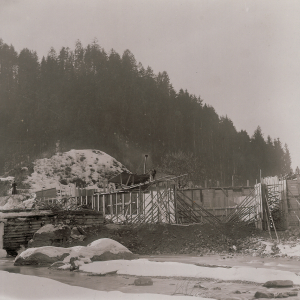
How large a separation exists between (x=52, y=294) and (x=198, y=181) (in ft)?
156

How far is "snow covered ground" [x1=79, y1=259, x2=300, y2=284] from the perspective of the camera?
10.0 m

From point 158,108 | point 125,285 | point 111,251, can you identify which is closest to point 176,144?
point 158,108

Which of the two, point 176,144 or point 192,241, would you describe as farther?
point 176,144

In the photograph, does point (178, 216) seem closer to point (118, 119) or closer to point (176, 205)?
point (176, 205)

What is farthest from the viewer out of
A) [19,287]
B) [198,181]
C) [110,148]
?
[110,148]

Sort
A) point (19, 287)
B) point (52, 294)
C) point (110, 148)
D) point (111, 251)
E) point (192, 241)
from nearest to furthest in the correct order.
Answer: point (52, 294)
point (19, 287)
point (111, 251)
point (192, 241)
point (110, 148)

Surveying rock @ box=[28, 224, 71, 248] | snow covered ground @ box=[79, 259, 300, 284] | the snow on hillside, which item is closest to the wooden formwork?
rock @ box=[28, 224, 71, 248]

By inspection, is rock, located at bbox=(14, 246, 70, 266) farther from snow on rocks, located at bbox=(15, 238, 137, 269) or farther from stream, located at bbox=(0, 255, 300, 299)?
stream, located at bbox=(0, 255, 300, 299)

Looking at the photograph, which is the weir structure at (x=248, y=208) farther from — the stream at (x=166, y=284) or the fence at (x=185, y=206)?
the stream at (x=166, y=284)

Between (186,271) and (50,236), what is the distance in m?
10.4

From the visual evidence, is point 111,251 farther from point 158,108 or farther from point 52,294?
point 158,108

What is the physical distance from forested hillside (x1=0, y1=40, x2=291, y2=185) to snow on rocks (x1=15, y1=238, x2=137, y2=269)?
52.5 m

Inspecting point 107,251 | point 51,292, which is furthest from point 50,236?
point 51,292

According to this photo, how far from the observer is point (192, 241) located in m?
20.0
